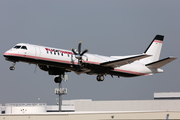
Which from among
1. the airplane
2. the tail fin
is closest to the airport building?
the airplane

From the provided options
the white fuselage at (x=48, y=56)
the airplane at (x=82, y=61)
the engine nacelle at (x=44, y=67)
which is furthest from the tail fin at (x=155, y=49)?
the engine nacelle at (x=44, y=67)

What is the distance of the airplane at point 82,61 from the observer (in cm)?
3559

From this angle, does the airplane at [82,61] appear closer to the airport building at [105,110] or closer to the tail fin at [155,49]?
the tail fin at [155,49]

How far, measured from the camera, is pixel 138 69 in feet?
148

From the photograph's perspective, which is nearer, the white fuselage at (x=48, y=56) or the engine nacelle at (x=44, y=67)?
the white fuselage at (x=48, y=56)

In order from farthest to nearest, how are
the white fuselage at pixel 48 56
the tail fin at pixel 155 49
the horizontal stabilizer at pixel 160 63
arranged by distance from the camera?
the tail fin at pixel 155 49
the horizontal stabilizer at pixel 160 63
the white fuselage at pixel 48 56

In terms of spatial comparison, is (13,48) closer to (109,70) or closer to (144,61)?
(109,70)

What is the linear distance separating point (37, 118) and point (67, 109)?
6303 centimetres

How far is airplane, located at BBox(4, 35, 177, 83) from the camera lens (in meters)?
35.6

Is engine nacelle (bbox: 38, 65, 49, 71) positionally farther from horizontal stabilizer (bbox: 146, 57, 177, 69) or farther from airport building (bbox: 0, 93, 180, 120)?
horizontal stabilizer (bbox: 146, 57, 177, 69)

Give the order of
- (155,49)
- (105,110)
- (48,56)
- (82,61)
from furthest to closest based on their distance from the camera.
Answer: (105,110)
(155,49)
(82,61)
(48,56)

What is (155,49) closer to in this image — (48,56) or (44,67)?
(44,67)

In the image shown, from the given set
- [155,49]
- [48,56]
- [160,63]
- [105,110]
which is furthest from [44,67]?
[105,110]

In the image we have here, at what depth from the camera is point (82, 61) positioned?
3881cm
